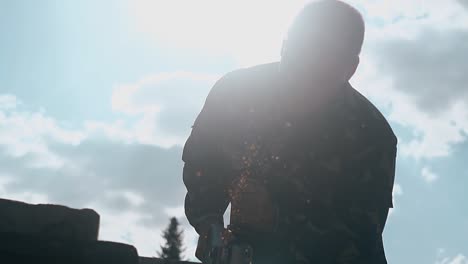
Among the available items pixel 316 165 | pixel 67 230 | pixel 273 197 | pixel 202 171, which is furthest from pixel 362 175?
pixel 67 230

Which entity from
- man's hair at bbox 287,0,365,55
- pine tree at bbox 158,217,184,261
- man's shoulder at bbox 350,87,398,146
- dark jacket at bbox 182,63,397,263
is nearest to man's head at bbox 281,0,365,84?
man's hair at bbox 287,0,365,55

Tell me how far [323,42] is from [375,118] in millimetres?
770

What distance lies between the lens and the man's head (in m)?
4.12

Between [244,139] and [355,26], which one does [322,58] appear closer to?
[355,26]

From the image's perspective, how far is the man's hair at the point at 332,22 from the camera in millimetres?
4152

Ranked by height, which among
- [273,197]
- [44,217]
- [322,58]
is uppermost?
[322,58]

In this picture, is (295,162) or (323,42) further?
(295,162)

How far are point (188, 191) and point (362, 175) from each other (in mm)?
1044

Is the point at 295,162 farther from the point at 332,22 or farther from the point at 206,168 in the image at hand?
the point at 332,22

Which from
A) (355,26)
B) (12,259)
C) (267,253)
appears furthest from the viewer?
(355,26)

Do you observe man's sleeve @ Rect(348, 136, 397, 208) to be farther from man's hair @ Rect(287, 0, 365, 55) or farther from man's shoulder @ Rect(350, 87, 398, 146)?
man's hair @ Rect(287, 0, 365, 55)

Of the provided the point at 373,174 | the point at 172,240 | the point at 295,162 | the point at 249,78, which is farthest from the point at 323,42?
the point at 172,240

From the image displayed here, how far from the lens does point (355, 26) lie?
14.0 ft

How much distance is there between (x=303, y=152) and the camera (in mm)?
4312
